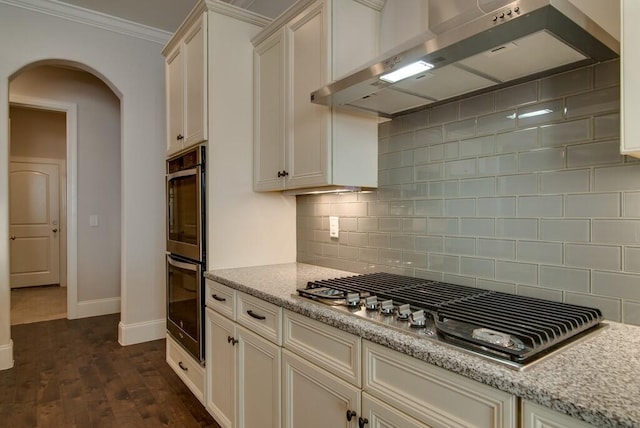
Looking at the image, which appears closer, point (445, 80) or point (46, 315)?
point (445, 80)

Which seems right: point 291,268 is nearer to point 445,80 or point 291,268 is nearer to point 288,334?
point 288,334

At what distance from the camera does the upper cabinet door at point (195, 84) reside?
2.20 m

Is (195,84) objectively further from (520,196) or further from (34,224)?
(34,224)

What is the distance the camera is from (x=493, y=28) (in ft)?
3.19

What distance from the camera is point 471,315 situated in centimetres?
111

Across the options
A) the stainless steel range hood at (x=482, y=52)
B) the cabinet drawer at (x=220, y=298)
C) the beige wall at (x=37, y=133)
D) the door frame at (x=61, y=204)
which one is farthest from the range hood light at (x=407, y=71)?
the door frame at (x=61, y=204)

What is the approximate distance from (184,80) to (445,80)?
179 cm

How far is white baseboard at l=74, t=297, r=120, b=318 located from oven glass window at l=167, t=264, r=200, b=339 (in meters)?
2.27

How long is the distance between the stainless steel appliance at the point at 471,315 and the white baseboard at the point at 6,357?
2833 mm

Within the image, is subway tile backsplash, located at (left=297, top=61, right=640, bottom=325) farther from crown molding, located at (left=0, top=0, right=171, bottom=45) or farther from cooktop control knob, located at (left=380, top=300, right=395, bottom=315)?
crown molding, located at (left=0, top=0, right=171, bottom=45)

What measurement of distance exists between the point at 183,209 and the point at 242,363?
1.13m

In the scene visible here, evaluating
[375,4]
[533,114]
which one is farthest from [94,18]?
[533,114]

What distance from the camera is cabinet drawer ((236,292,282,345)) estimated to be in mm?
1559

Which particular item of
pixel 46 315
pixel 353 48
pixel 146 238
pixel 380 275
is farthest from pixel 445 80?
pixel 46 315
